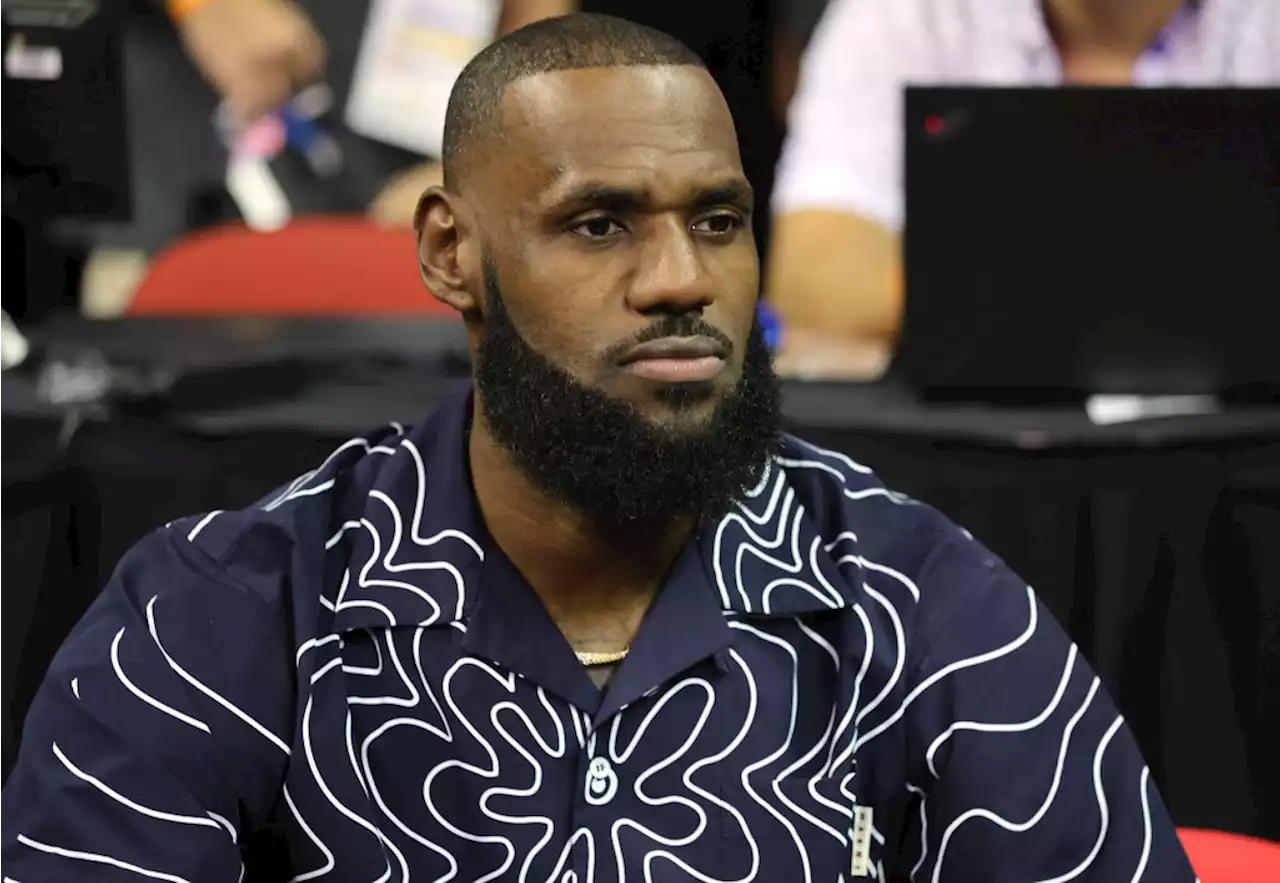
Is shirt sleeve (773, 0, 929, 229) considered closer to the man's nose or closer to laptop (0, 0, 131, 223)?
laptop (0, 0, 131, 223)

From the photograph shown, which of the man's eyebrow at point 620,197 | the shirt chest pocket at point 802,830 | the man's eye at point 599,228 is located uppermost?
the man's eyebrow at point 620,197

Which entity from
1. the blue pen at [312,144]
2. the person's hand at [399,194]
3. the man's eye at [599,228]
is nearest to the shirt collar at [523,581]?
the man's eye at [599,228]

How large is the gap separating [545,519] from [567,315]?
16 centimetres

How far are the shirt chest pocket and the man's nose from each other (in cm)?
33

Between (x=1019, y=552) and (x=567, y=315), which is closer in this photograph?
(x=567, y=315)

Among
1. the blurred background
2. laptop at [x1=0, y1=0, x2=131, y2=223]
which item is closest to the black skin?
the blurred background

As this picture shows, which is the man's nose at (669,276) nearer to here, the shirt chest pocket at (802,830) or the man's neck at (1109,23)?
the shirt chest pocket at (802,830)

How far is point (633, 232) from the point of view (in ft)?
3.31

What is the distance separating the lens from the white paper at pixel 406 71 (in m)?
3.50

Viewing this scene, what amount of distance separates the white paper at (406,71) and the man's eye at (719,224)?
8.40ft

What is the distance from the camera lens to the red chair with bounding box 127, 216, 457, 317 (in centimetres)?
250

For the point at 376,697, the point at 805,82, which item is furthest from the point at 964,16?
the point at 376,697

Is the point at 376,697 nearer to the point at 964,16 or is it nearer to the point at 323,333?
the point at 323,333

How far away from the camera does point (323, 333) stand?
2164mm
